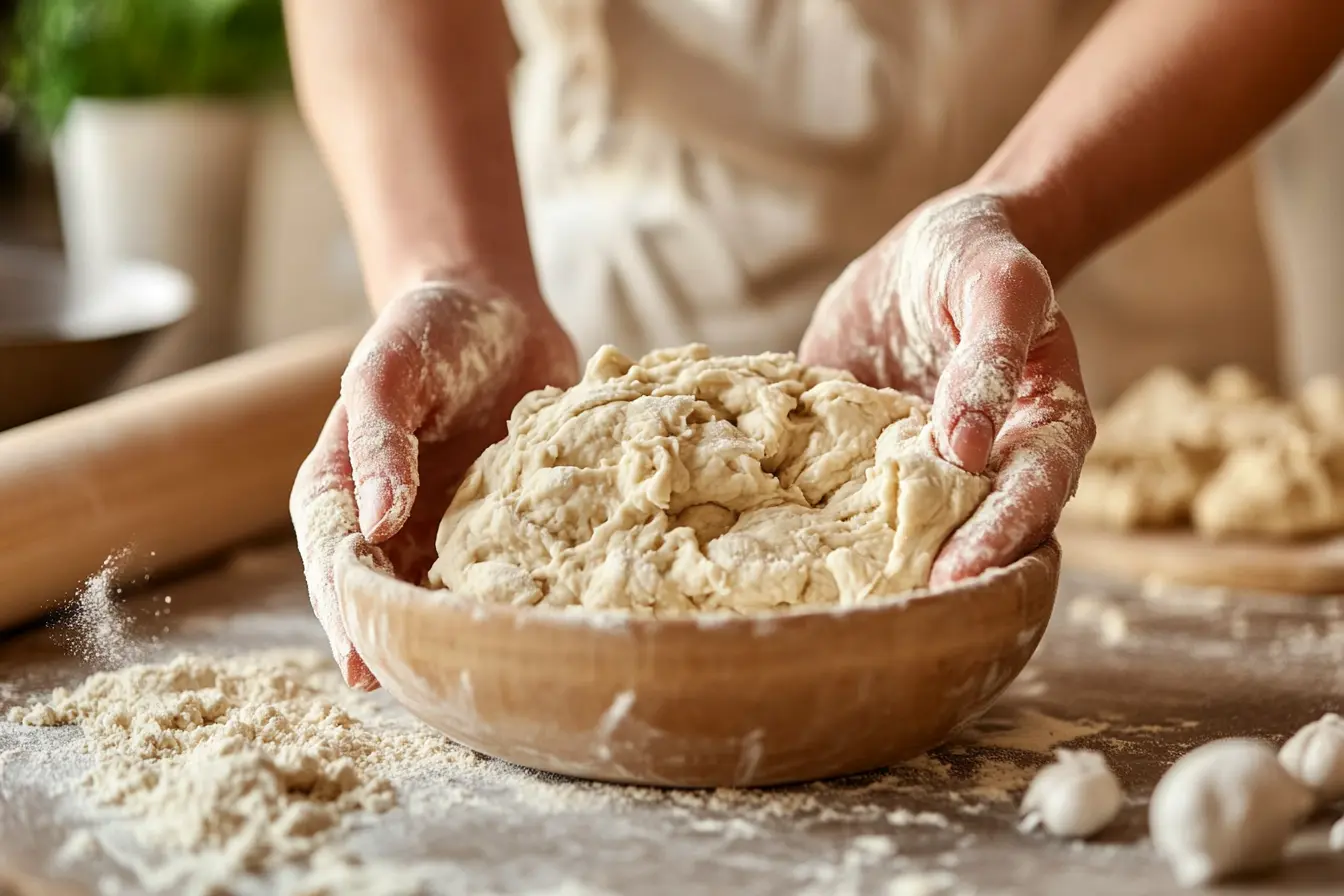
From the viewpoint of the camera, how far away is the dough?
1.21 metres

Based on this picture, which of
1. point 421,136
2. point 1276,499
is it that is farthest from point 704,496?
point 1276,499

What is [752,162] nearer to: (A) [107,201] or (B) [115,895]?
(B) [115,895]

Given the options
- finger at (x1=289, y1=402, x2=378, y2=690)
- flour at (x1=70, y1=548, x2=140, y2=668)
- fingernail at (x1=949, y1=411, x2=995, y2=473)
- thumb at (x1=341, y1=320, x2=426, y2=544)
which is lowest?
flour at (x1=70, y1=548, x2=140, y2=668)

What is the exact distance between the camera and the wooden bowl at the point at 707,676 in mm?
1093

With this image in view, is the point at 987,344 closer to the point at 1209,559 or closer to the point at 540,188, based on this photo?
the point at 1209,559

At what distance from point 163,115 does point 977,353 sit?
9.33 feet

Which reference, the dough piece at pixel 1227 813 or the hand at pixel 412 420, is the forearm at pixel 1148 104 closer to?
the hand at pixel 412 420

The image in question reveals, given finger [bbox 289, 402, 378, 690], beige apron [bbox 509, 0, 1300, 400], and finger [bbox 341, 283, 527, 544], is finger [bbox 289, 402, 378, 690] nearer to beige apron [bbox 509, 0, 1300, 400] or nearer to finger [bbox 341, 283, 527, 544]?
finger [bbox 341, 283, 527, 544]

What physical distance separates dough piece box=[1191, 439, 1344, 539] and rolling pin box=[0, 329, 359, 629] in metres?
1.25

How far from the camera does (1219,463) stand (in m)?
2.15

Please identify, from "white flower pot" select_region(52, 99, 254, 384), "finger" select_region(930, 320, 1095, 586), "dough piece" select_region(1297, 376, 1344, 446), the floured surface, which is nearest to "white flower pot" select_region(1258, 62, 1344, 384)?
"dough piece" select_region(1297, 376, 1344, 446)

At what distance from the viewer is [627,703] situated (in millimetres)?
1104

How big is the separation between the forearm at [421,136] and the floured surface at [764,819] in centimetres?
52

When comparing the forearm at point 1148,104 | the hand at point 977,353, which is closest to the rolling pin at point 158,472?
the hand at point 977,353
